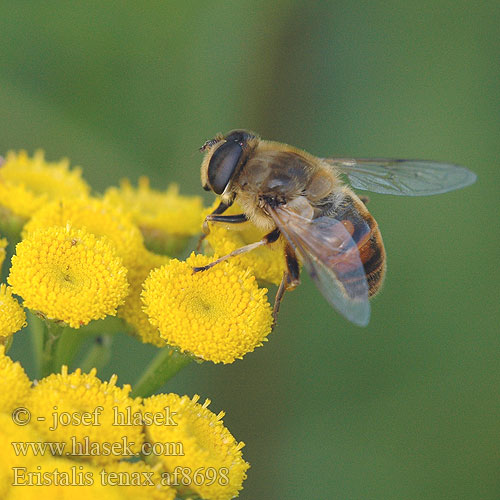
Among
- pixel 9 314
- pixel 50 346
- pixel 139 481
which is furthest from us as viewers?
pixel 50 346

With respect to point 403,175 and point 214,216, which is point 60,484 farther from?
point 403,175

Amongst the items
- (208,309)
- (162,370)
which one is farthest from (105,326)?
(208,309)

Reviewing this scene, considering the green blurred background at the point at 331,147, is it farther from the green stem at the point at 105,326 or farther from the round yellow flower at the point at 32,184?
the green stem at the point at 105,326

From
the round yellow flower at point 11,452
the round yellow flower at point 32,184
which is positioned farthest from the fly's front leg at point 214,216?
the round yellow flower at point 11,452

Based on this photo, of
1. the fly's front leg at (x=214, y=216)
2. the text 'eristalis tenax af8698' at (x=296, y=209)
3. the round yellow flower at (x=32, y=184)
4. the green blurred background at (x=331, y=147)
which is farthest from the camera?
the green blurred background at (x=331, y=147)

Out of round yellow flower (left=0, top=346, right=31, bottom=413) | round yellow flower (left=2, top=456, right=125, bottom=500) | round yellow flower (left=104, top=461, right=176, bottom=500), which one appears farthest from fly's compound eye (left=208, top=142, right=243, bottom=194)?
round yellow flower (left=2, top=456, right=125, bottom=500)

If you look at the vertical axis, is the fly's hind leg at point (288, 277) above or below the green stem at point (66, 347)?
above

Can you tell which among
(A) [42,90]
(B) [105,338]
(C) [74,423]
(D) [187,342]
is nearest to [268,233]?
(D) [187,342]
